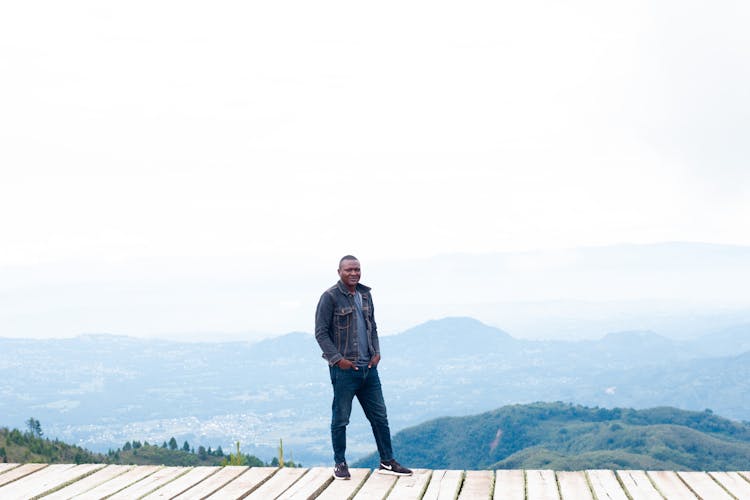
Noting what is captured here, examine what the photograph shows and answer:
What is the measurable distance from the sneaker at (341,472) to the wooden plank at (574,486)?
9.22 feet

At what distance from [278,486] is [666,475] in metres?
5.27

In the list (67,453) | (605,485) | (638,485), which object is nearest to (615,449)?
(67,453)

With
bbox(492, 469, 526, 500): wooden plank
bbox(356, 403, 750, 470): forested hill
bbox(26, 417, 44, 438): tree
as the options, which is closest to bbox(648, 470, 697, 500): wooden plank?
bbox(492, 469, 526, 500): wooden plank

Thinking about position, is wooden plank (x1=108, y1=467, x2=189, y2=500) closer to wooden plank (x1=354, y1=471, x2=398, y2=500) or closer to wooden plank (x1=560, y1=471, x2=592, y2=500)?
wooden plank (x1=354, y1=471, x2=398, y2=500)

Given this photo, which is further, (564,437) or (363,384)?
(564,437)

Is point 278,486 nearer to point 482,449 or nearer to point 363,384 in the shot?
point 363,384

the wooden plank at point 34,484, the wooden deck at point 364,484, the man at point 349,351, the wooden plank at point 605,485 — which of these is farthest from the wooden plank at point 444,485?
the wooden plank at point 34,484

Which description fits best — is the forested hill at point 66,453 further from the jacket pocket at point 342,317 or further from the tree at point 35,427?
the jacket pocket at point 342,317

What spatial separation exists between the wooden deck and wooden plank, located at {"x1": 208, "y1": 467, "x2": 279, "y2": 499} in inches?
0.5

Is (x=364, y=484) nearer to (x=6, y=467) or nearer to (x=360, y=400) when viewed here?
(x=360, y=400)

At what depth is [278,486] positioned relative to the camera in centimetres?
990

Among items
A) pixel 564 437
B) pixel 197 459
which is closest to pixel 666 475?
pixel 197 459

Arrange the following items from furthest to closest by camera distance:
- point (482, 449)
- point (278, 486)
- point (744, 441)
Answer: point (482, 449) < point (744, 441) < point (278, 486)

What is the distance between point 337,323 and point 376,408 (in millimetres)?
1358
